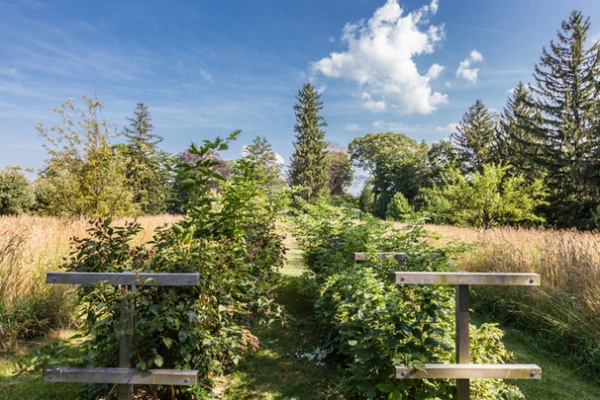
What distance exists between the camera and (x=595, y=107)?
65.6ft

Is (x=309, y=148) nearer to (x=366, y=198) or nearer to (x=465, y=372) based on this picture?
(x=366, y=198)

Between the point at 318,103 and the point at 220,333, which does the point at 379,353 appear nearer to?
the point at 220,333

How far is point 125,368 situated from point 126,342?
0.14 metres

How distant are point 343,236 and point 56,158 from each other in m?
8.92

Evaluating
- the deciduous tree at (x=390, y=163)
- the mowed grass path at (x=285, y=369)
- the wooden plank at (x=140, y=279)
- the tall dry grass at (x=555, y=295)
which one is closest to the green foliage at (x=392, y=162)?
the deciduous tree at (x=390, y=163)

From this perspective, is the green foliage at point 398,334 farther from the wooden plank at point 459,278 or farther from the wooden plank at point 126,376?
the wooden plank at point 126,376

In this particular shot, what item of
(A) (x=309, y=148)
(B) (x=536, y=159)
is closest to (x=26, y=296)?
(B) (x=536, y=159)

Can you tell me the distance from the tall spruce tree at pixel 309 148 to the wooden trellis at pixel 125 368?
106 feet

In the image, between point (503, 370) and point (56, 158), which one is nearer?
point (503, 370)

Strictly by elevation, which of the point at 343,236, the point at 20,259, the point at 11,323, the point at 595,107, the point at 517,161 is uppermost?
the point at 595,107

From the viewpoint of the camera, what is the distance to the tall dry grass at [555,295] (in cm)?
335

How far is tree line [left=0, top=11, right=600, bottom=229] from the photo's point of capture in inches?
355

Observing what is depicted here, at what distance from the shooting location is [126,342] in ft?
6.12

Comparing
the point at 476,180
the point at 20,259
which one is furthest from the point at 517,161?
the point at 20,259
